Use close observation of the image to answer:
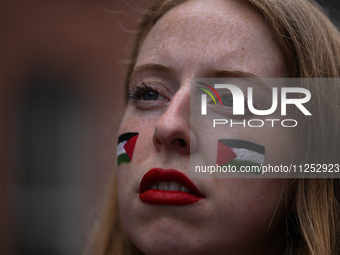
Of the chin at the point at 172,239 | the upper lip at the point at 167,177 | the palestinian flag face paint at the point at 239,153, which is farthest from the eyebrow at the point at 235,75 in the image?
the chin at the point at 172,239

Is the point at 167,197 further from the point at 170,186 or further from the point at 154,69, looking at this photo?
the point at 154,69

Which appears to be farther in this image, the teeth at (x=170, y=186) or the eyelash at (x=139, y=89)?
the eyelash at (x=139, y=89)

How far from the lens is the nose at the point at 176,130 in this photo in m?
1.65

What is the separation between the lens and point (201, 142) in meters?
1.70

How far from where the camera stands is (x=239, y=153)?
5.57 ft

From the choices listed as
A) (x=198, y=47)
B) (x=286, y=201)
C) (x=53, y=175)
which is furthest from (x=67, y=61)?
(x=286, y=201)

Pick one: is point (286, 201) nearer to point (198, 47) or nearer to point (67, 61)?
point (198, 47)

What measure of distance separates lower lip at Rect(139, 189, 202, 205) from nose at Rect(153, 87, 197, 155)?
0.62 feet

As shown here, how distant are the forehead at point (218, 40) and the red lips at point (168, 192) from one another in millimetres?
544

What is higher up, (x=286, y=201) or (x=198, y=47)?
(x=198, y=47)

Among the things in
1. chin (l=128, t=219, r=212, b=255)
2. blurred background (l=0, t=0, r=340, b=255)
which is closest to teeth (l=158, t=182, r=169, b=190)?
chin (l=128, t=219, r=212, b=255)

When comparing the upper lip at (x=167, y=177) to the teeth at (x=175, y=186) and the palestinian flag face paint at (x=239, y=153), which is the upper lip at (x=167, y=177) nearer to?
the teeth at (x=175, y=186)

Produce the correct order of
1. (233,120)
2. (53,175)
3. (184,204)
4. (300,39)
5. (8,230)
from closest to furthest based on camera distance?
Result: (184,204) < (233,120) < (300,39) < (8,230) < (53,175)

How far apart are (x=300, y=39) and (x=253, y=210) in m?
0.90
